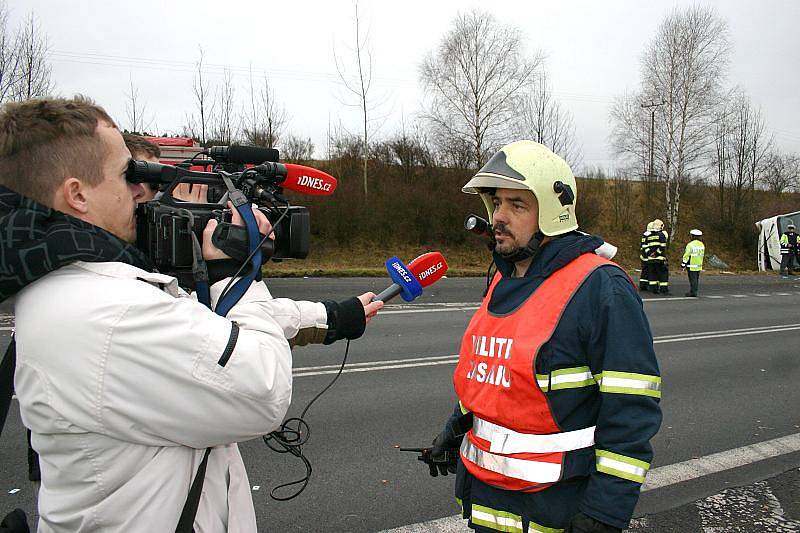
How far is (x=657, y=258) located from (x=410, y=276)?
576 inches

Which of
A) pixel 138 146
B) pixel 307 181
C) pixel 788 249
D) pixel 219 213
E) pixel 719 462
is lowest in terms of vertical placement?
pixel 719 462

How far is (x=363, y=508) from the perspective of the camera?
12.2 ft

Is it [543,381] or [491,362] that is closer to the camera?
[543,381]

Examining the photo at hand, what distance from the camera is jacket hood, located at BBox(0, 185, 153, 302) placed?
4.19ft

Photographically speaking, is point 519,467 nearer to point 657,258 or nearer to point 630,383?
point 630,383

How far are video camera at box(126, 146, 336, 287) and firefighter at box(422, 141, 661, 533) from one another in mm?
848

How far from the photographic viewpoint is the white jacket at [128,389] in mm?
1269

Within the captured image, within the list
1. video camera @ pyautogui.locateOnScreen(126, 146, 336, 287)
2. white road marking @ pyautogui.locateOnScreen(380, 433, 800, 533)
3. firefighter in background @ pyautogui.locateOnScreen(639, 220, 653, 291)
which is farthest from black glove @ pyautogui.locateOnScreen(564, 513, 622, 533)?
firefighter in background @ pyautogui.locateOnScreen(639, 220, 653, 291)

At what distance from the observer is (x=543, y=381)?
2.04 m

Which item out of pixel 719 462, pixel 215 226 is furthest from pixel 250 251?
pixel 719 462

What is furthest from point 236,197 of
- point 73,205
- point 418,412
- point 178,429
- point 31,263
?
point 418,412

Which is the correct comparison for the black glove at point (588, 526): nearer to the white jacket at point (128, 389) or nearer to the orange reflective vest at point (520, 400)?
the orange reflective vest at point (520, 400)

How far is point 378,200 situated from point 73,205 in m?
23.1

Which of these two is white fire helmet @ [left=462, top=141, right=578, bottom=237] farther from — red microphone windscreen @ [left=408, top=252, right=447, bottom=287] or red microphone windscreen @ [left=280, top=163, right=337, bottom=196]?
red microphone windscreen @ [left=280, top=163, right=337, bottom=196]
